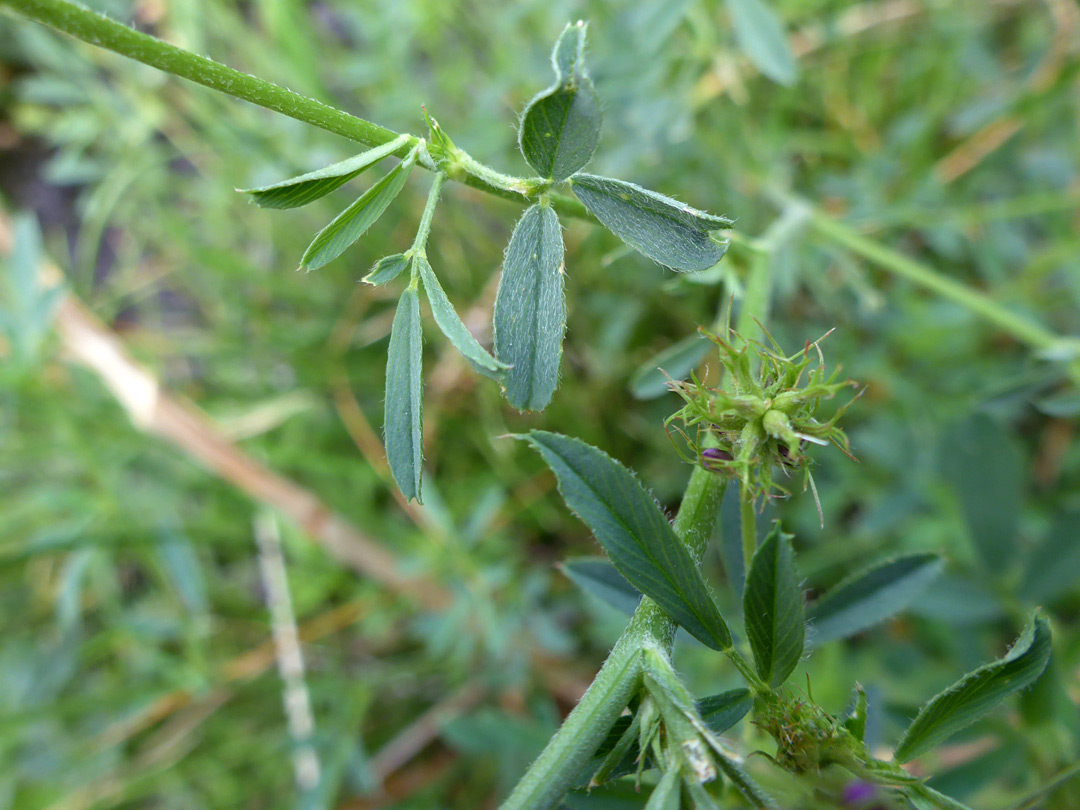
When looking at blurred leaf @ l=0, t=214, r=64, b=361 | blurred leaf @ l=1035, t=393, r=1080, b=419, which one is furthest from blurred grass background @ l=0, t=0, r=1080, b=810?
blurred leaf @ l=1035, t=393, r=1080, b=419

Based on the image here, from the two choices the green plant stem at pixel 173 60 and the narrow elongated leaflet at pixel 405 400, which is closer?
the green plant stem at pixel 173 60

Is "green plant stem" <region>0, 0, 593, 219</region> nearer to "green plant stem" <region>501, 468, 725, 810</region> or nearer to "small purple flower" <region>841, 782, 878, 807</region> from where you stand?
"green plant stem" <region>501, 468, 725, 810</region>

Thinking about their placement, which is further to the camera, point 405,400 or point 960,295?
point 960,295

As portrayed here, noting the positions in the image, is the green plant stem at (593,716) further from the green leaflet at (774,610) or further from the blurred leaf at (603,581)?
the blurred leaf at (603,581)

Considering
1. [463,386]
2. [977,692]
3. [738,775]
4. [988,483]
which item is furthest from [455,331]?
[463,386]

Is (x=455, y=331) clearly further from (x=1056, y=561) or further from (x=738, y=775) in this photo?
(x=1056, y=561)

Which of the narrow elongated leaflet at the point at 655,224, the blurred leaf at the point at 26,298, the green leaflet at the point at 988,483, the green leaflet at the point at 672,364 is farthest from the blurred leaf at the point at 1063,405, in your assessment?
the blurred leaf at the point at 26,298
